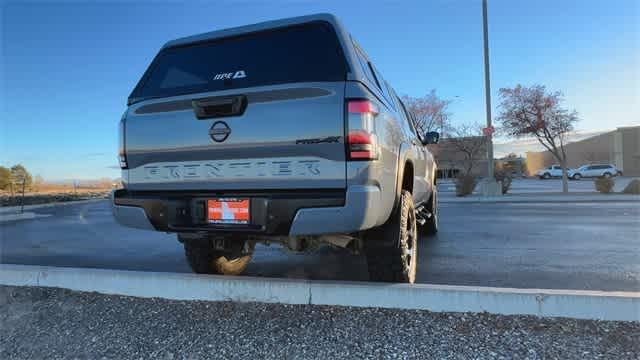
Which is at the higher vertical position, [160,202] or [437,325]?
[160,202]

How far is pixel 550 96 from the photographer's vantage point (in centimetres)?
1670

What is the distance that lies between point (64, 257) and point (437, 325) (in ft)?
18.0

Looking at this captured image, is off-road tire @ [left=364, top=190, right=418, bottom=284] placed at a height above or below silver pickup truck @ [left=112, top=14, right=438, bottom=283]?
below

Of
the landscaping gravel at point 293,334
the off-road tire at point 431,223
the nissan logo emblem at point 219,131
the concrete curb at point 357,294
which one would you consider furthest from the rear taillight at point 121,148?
the off-road tire at point 431,223

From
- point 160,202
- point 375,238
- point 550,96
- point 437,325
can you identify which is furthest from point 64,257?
point 550,96

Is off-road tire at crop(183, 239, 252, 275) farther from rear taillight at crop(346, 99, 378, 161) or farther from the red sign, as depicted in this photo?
rear taillight at crop(346, 99, 378, 161)

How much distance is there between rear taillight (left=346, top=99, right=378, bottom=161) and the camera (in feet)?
7.57

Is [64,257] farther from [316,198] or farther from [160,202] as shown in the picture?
[316,198]

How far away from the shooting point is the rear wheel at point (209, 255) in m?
3.60

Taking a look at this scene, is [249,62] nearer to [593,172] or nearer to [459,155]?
[459,155]

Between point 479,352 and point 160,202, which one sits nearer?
point 479,352

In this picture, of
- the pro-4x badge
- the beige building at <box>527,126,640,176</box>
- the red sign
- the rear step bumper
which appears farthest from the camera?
the beige building at <box>527,126,640,176</box>

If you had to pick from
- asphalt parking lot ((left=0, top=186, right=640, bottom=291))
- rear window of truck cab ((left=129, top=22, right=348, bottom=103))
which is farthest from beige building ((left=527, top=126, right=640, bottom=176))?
rear window of truck cab ((left=129, top=22, right=348, bottom=103))

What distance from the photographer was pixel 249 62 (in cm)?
278
